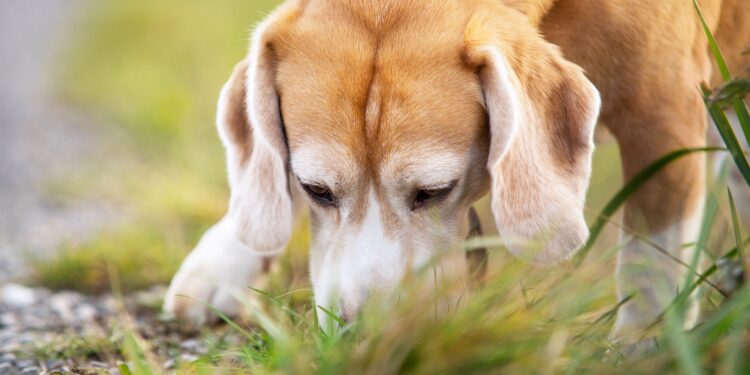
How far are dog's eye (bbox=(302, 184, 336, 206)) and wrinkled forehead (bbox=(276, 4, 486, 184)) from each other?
0.36 feet

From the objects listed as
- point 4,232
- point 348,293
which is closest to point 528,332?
point 348,293

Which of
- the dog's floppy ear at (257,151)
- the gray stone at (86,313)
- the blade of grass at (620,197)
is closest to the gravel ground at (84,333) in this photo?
the gray stone at (86,313)

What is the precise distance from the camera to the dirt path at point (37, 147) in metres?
4.99

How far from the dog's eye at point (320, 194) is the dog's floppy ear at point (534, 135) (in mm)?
476

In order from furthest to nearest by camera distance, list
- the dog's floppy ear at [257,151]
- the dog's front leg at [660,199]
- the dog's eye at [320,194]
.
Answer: the dog's front leg at [660,199] → the dog's floppy ear at [257,151] → the dog's eye at [320,194]

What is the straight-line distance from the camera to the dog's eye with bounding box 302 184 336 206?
300 cm

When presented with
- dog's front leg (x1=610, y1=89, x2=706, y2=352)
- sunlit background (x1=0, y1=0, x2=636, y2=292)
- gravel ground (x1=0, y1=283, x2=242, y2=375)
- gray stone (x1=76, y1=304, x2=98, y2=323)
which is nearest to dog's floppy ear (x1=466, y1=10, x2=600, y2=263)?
sunlit background (x1=0, y1=0, x2=636, y2=292)

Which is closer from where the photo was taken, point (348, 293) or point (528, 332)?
point (528, 332)

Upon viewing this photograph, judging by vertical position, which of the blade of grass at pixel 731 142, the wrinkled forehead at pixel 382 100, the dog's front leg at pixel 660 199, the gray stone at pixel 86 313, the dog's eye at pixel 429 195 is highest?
the wrinkled forehead at pixel 382 100

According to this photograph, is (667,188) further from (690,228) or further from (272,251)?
(272,251)

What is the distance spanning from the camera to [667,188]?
3.41 metres

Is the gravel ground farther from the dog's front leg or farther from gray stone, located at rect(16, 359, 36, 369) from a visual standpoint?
the dog's front leg

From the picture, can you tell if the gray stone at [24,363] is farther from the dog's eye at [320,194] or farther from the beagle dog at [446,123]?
the dog's eye at [320,194]

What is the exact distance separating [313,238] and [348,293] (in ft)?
1.55
